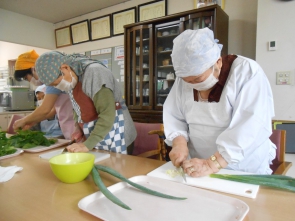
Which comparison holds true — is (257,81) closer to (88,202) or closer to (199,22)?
(88,202)

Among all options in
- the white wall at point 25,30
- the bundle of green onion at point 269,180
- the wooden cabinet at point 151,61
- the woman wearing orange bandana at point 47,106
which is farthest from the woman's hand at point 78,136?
the white wall at point 25,30

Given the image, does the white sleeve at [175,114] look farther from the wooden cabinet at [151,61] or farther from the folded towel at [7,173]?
the wooden cabinet at [151,61]

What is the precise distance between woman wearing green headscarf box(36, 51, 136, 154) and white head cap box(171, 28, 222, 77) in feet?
1.48

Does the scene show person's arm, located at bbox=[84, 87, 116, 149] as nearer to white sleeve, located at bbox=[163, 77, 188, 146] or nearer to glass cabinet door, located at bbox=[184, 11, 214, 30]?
white sleeve, located at bbox=[163, 77, 188, 146]

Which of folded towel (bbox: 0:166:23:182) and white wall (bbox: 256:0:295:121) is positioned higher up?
white wall (bbox: 256:0:295:121)

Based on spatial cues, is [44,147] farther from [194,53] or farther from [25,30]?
[25,30]

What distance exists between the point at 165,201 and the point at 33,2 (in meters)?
3.95

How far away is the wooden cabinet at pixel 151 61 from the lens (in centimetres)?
271

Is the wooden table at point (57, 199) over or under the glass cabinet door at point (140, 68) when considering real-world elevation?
under

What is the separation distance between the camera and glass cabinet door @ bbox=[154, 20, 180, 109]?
286 cm

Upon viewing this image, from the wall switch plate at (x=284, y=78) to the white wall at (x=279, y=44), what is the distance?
0.09 feet

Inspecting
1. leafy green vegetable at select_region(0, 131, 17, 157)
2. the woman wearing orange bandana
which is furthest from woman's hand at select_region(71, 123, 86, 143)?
leafy green vegetable at select_region(0, 131, 17, 157)

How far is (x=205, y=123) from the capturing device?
3.12 ft

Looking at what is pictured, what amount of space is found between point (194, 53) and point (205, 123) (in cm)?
31
